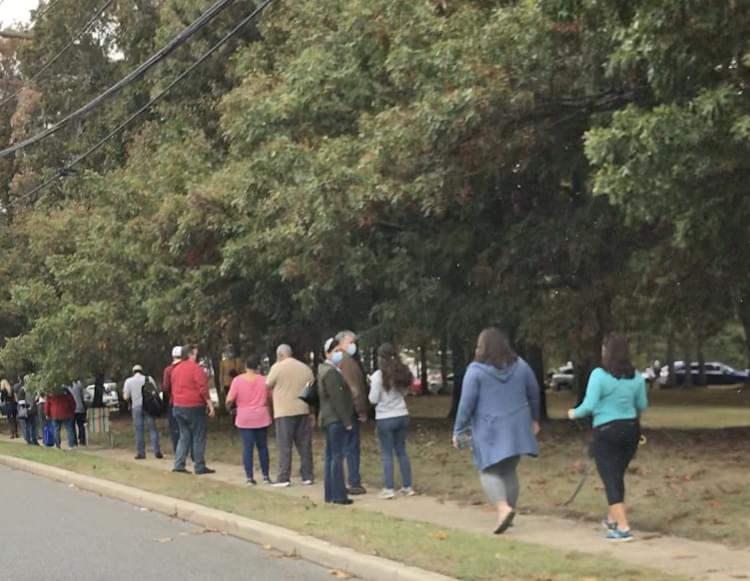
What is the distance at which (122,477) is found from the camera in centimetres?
1497

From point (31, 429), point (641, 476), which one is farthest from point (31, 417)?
point (641, 476)

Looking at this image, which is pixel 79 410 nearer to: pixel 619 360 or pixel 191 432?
pixel 191 432

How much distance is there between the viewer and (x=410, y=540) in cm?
877

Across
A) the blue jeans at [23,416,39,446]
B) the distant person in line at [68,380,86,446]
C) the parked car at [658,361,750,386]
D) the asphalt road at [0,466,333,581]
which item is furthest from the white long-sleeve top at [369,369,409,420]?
the parked car at [658,361,750,386]

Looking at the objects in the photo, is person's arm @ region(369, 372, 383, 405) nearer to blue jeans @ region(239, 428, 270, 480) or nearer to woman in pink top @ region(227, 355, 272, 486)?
woman in pink top @ region(227, 355, 272, 486)

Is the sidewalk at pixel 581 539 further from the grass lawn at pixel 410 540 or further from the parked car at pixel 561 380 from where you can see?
the parked car at pixel 561 380

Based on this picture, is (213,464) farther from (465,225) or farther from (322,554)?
(322,554)

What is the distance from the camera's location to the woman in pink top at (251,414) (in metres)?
14.0

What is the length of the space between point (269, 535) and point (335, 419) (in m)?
1.96

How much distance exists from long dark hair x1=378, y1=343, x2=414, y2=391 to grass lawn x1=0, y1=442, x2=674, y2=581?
5.04ft

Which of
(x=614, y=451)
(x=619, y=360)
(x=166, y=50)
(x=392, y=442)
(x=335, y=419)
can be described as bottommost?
(x=392, y=442)

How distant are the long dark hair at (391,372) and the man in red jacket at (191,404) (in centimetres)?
405

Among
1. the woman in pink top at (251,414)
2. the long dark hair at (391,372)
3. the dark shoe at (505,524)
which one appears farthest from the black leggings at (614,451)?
the woman in pink top at (251,414)

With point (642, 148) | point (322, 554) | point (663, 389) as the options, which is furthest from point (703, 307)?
point (663, 389)
